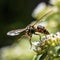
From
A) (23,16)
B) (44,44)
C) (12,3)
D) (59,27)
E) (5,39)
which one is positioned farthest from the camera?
(12,3)

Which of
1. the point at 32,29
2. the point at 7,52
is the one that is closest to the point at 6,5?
the point at 7,52

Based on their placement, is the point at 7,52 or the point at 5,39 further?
the point at 5,39

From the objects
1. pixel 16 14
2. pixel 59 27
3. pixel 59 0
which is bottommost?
pixel 16 14

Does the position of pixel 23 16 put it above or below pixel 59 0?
below

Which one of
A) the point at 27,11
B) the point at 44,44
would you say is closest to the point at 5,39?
the point at 44,44

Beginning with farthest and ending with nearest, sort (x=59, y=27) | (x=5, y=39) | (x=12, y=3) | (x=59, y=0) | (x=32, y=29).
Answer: (x=12, y=3)
(x=5, y=39)
(x=59, y=0)
(x=59, y=27)
(x=32, y=29)

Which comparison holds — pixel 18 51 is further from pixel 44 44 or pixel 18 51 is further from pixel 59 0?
pixel 44 44
